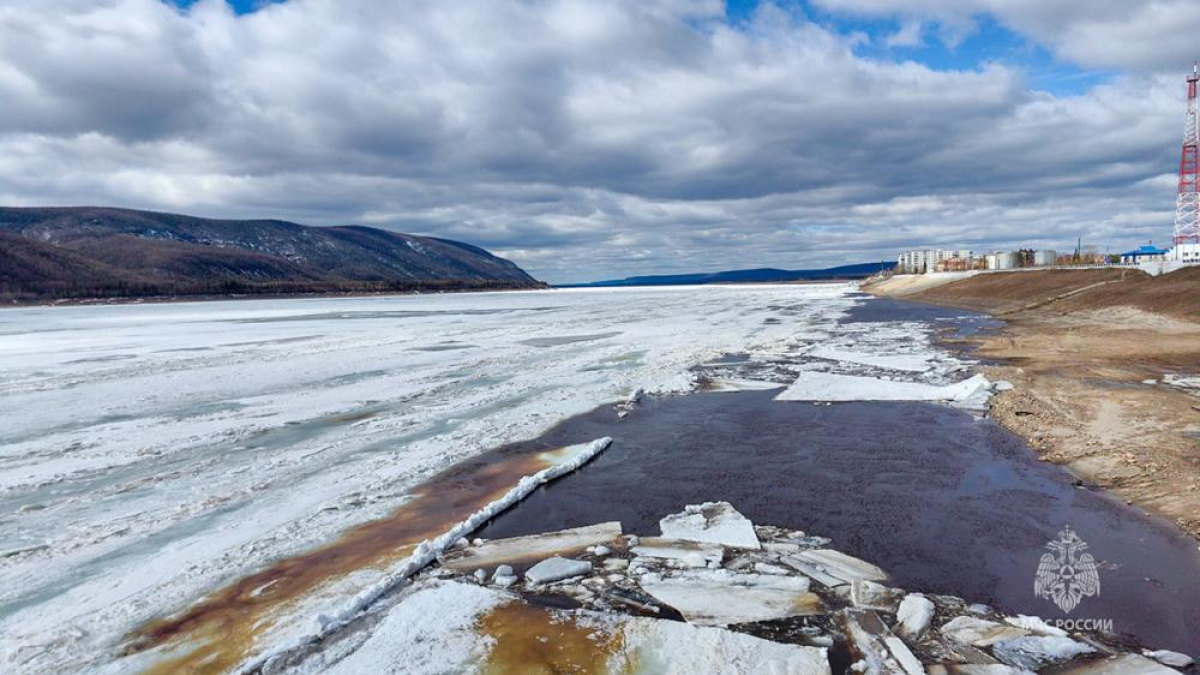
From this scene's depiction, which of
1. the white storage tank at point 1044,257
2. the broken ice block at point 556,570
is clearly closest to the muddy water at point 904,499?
the broken ice block at point 556,570

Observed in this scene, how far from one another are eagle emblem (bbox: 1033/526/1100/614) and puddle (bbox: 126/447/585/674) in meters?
4.66

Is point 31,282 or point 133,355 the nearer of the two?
point 133,355

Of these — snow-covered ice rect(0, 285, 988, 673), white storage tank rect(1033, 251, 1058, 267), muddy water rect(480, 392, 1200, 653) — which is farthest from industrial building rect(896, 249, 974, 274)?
muddy water rect(480, 392, 1200, 653)

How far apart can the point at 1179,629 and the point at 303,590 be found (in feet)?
18.5

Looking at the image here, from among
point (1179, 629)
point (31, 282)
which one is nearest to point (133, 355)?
point (1179, 629)

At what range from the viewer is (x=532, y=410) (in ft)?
35.1

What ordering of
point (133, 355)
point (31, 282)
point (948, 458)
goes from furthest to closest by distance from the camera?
Answer: point (31, 282) < point (133, 355) < point (948, 458)

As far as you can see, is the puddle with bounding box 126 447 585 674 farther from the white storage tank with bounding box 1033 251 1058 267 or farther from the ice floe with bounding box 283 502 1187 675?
the white storage tank with bounding box 1033 251 1058 267

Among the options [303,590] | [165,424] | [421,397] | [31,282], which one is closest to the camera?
[303,590]

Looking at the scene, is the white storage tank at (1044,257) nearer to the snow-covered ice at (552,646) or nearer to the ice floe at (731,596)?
the ice floe at (731,596)

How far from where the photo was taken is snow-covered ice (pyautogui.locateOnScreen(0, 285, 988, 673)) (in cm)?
470

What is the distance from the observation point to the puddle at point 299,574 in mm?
3820

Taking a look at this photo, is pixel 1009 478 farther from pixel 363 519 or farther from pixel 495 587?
pixel 363 519

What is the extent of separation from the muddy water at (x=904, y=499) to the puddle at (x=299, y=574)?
0.62m
